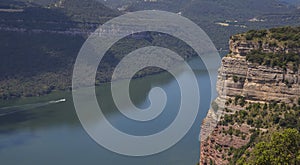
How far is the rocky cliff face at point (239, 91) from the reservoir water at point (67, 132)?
6.58 meters

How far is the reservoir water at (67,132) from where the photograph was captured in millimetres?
22125

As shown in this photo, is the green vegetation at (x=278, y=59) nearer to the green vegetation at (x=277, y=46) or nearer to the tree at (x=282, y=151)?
the green vegetation at (x=277, y=46)

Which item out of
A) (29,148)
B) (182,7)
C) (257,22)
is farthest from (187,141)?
(182,7)

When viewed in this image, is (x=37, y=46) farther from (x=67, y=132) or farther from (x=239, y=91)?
(x=239, y=91)

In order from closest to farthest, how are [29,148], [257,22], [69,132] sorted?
1. [29,148]
2. [69,132]
3. [257,22]

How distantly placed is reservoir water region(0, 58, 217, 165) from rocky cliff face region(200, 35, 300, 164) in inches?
259

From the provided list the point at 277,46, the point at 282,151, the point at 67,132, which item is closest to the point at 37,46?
the point at 67,132

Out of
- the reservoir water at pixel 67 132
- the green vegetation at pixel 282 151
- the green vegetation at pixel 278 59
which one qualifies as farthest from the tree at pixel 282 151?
the reservoir water at pixel 67 132

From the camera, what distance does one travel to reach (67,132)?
92.0ft

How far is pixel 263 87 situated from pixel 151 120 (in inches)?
503

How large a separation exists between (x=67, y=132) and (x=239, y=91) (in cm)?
1547

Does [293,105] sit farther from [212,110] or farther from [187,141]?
[187,141]

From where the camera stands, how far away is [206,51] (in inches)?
1802

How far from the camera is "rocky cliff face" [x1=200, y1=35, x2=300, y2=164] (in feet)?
44.3
